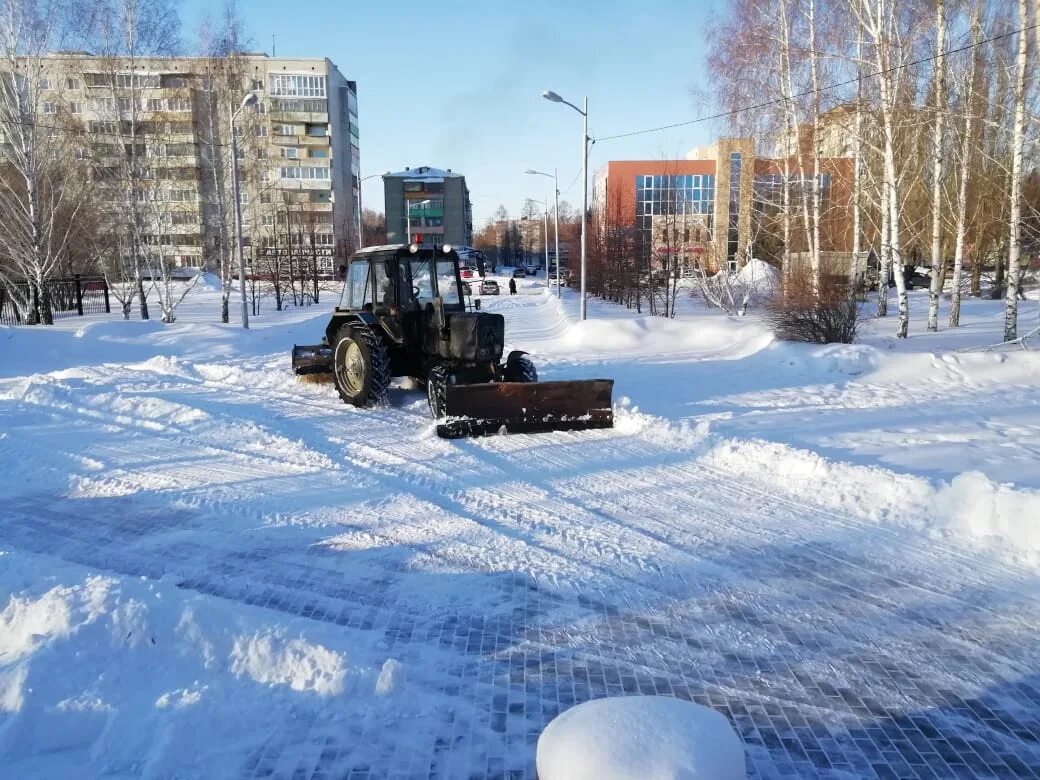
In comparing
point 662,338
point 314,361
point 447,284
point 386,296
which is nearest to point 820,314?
point 662,338

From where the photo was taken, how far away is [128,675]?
139 inches

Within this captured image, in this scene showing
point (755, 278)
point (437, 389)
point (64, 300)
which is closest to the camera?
point (437, 389)

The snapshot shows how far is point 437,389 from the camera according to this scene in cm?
897

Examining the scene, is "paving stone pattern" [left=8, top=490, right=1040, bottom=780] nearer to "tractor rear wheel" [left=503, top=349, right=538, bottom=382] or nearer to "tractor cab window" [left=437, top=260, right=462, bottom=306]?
"tractor rear wheel" [left=503, top=349, right=538, bottom=382]

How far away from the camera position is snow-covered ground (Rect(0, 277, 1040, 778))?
126 inches

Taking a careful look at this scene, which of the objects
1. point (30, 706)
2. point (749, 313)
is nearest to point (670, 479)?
point (30, 706)

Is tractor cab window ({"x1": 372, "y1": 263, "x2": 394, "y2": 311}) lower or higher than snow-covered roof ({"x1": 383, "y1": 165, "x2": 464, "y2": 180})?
lower

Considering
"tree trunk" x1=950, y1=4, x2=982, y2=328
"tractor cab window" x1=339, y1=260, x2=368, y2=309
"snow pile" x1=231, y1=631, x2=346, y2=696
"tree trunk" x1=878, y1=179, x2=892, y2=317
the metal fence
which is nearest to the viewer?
"snow pile" x1=231, y1=631, x2=346, y2=696

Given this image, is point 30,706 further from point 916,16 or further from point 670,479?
point 916,16

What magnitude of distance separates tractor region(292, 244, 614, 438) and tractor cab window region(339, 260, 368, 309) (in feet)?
0.05

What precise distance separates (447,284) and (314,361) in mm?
2577

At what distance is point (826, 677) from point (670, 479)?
10.4 ft

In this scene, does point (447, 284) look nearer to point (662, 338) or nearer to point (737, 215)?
point (662, 338)

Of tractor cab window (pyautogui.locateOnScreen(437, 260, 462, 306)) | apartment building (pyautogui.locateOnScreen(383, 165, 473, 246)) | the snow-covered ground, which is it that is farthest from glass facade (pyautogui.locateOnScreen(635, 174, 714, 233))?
apartment building (pyautogui.locateOnScreen(383, 165, 473, 246))
